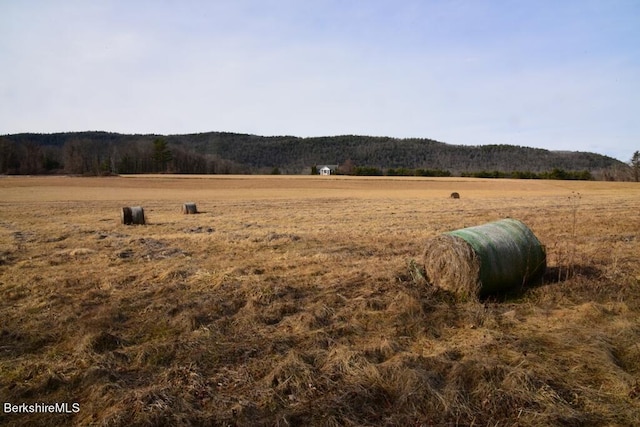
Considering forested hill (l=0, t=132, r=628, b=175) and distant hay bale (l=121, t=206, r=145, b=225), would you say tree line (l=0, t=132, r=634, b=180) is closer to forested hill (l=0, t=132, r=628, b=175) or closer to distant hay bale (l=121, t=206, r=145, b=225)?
forested hill (l=0, t=132, r=628, b=175)

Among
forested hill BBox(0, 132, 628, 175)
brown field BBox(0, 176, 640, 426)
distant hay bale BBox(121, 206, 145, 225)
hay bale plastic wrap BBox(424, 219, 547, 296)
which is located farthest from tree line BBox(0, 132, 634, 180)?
brown field BBox(0, 176, 640, 426)

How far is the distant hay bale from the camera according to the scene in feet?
63.9

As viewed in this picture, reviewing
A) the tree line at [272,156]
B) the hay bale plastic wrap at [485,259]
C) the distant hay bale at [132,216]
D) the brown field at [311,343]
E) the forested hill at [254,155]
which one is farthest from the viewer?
the forested hill at [254,155]

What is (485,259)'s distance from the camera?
23.7 ft

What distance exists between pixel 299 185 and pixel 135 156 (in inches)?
2907

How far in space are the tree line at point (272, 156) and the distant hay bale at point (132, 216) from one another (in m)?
84.2

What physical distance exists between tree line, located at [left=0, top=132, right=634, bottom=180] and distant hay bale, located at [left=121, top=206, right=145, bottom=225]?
276 ft

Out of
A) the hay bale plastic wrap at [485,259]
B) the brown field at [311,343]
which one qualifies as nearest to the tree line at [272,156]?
the hay bale plastic wrap at [485,259]

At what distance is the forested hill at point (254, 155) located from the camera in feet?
362

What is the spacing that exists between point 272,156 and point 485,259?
17244 centimetres

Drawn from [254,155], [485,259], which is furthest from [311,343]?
[254,155]

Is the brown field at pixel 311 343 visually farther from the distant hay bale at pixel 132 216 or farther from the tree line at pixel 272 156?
the tree line at pixel 272 156

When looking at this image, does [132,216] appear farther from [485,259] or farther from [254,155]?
[254,155]

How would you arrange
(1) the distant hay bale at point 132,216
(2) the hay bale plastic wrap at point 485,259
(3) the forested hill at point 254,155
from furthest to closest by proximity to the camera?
(3) the forested hill at point 254,155 < (1) the distant hay bale at point 132,216 < (2) the hay bale plastic wrap at point 485,259
